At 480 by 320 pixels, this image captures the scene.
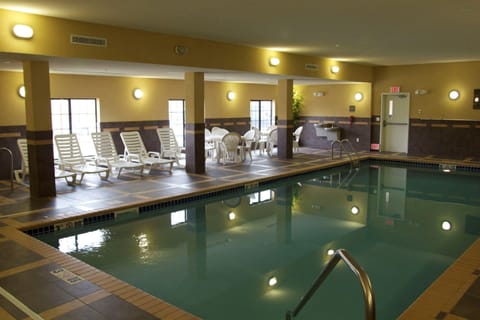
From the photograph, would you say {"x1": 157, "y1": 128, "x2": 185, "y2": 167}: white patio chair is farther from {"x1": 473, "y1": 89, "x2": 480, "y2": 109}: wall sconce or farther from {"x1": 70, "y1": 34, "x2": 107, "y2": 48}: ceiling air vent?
{"x1": 473, "y1": 89, "x2": 480, "y2": 109}: wall sconce

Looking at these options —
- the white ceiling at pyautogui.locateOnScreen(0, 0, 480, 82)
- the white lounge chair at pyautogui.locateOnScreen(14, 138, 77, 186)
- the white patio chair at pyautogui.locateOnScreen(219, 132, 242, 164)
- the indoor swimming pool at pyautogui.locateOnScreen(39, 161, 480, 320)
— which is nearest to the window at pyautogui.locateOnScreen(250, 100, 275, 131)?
the white patio chair at pyautogui.locateOnScreen(219, 132, 242, 164)

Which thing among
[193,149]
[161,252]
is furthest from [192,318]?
[193,149]

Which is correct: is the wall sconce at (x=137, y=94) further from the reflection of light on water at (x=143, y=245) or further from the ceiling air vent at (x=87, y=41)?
the reflection of light on water at (x=143, y=245)

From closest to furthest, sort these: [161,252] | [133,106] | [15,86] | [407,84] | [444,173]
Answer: [161,252]
[15,86]
[444,173]
[133,106]
[407,84]

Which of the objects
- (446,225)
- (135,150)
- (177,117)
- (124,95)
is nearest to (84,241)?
(135,150)

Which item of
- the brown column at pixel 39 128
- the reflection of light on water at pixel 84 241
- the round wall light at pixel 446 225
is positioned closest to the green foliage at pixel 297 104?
the round wall light at pixel 446 225

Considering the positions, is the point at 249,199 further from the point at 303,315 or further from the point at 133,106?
the point at 133,106

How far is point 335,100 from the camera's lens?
15.2 m

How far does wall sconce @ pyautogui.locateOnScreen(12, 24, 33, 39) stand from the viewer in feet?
19.8

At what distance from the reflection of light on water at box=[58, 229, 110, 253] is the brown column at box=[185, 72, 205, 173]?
3934mm

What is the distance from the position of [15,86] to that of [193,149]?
13.3ft

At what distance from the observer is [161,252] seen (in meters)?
5.45

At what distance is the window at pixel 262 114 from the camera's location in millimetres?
16016

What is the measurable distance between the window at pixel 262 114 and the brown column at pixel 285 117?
11.5 feet
